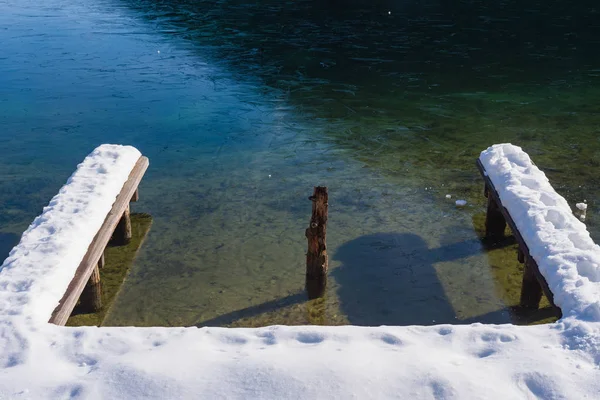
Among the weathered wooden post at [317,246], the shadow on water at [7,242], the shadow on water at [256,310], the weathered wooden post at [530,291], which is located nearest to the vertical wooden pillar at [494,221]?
the weathered wooden post at [530,291]

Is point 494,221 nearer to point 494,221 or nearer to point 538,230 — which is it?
point 494,221

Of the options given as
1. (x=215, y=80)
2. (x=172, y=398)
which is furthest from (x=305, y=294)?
(x=215, y=80)

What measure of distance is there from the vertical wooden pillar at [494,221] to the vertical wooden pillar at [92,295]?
15.0ft

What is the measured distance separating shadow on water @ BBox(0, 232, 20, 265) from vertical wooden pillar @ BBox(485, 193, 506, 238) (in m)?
5.69

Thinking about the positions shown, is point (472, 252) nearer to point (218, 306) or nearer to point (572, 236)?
point (572, 236)

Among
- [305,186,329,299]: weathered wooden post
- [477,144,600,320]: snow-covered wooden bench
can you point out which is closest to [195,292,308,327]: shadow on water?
[305,186,329,299]: weathered wooden post

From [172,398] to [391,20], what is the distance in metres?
20.0

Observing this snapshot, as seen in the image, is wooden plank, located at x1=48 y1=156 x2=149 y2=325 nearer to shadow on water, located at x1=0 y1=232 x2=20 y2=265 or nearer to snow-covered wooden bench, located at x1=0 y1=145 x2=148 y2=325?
snow-covered wooden bench, located at x1=0 y1=145 x2=148 y2=325

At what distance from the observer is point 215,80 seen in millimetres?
16156

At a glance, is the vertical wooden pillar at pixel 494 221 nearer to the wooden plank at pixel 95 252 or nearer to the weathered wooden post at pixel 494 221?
the weathered wooden post at pixel 494 221

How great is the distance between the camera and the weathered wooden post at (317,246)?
271 inches

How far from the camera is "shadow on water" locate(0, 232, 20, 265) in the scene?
8.38 m

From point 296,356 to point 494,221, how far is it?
4.72m

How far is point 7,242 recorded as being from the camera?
8609 mm
